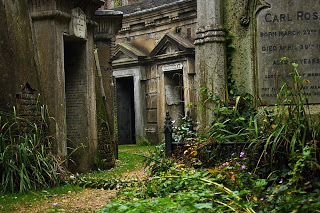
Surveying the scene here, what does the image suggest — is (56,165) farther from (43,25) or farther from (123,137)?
(123,137)

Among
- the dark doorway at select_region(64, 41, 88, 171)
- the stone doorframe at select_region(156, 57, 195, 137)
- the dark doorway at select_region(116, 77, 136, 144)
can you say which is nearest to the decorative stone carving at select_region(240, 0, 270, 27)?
the dark doorway at select_region(64, 41, 88, 171)

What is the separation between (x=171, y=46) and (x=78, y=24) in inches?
268

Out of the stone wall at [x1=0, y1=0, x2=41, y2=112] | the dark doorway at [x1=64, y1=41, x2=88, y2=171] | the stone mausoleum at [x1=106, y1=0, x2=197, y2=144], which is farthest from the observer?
the stone mausoleum at [x1=106, y1=0, x2=197, y2=144]

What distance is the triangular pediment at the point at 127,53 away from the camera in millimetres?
16375

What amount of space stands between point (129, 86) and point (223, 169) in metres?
13.7

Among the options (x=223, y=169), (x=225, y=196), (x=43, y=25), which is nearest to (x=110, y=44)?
(x=43, y=25)

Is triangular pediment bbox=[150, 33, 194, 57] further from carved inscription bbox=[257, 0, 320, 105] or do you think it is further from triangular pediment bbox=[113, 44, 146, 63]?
carved inscription bbox=[257, 0, 320, 105]

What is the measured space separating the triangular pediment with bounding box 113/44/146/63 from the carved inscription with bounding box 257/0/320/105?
33.0ft

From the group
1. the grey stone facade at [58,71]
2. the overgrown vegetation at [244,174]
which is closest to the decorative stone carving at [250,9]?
the overgrown vegetation at [244,174]

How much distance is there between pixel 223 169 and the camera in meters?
4.68

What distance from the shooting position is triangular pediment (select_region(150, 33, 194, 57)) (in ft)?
47.8

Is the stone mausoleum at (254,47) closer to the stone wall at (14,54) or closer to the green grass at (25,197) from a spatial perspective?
the green grass at (25,197)

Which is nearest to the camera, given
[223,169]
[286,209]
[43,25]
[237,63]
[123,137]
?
[286,209]

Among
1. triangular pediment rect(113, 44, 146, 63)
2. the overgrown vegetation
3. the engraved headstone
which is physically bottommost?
the overgrown vegetation
